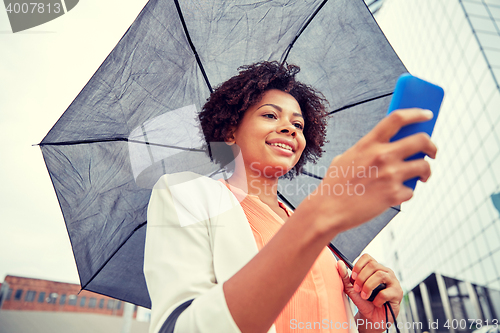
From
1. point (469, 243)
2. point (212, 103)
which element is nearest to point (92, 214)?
point (212, 103)

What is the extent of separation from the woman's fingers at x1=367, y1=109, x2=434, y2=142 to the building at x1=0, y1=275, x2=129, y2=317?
49.4 meters

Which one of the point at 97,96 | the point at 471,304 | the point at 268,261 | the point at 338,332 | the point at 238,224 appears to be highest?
the point at 97,96

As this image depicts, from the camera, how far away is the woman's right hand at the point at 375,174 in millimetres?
472

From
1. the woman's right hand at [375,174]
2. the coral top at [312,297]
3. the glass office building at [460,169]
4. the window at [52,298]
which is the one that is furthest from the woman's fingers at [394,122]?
the window at [52,298]

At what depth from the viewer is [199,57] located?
1765 mm

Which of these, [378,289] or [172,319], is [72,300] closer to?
[378,289]

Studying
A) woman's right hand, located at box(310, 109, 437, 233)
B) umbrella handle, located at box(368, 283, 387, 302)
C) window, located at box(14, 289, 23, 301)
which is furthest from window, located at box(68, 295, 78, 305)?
woman's right hand, located at box(310, 109, 437, 233)

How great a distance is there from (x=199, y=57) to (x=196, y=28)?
157 millimetres

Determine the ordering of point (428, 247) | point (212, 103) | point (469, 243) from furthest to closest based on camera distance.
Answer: point (428, 247)
point (469, 243)
point (212, 103)

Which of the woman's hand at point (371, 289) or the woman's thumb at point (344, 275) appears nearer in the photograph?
the woman's hand at point (371, 289)

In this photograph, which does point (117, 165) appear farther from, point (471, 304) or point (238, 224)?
point (471, 304)

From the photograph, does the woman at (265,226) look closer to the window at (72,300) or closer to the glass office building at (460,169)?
the glass office building at (460,169)

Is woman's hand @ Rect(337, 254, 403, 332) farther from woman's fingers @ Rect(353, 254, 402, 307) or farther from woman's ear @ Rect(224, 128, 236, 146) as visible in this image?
woman's ear @ Rect(224, 128, 236, 146)

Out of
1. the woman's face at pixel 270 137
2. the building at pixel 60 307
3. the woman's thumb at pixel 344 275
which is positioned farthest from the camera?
the building at pixel 60 307
